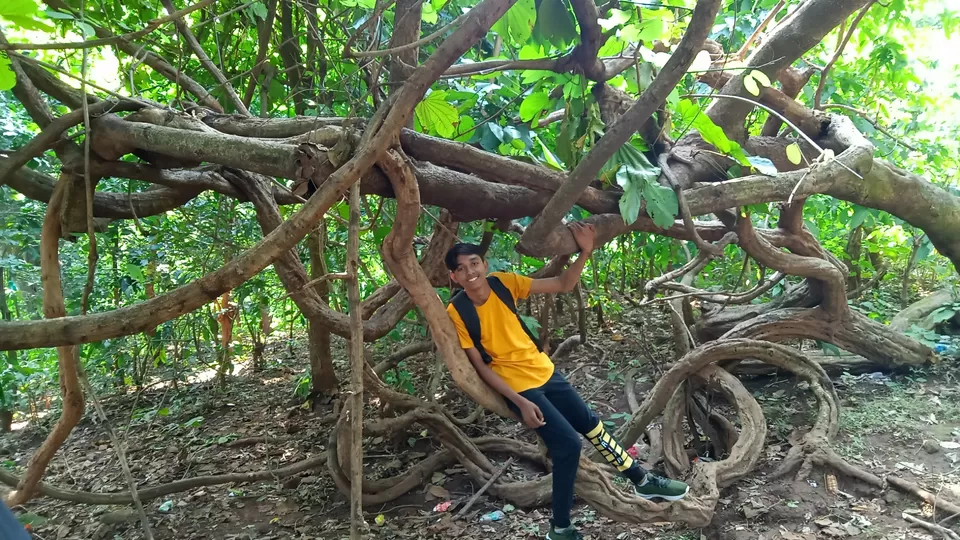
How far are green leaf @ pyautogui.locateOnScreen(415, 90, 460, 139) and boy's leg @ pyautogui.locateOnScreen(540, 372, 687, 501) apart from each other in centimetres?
137

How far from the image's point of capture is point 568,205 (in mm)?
2287

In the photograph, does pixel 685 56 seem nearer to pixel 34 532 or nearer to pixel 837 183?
pixel 837 183

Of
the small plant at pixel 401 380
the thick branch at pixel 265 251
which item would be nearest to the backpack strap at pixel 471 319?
the thick branch at pixel 265 251

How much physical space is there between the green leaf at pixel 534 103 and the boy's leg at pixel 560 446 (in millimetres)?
1392

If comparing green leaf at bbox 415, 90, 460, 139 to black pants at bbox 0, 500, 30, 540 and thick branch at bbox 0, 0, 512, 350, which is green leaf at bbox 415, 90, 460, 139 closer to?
thick branch at bbox 0, 0, 512, 350

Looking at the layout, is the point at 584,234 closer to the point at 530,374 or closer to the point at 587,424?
the point at 530,374

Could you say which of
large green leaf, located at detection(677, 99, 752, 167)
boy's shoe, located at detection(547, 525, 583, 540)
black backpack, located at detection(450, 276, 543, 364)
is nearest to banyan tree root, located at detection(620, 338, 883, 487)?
boy's shoe, located at detection(547, 525, 583, 540)

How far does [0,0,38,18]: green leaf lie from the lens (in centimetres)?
104

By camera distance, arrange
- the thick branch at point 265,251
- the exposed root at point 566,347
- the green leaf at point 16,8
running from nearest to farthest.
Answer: the green leaf at point 16,8
the thick branch at point 265,251
the exposed root at point 566,347

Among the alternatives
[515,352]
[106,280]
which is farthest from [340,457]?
[106,280]

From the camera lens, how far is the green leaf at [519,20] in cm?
196

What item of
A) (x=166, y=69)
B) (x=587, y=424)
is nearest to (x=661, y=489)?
(x=587, y=424)

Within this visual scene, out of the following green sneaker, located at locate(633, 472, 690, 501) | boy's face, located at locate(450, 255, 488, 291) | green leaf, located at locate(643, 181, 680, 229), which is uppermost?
green leaf, located at locate(643, 181, 680, 229)

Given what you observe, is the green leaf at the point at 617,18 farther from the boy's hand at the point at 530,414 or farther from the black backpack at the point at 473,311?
the boy's hand at the point at 530,414
